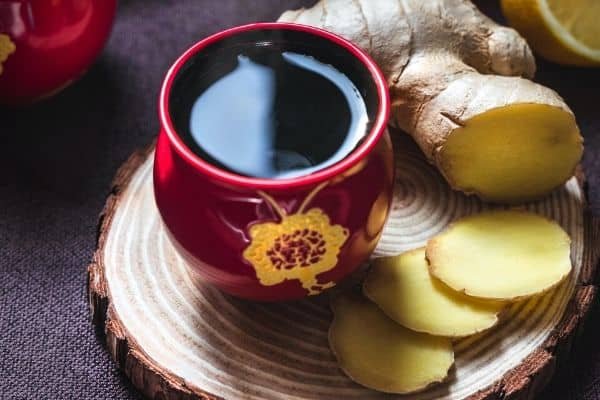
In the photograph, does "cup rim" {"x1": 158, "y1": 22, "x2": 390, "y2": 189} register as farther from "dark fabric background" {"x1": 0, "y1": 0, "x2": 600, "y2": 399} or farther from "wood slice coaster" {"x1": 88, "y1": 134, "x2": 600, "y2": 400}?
"dark fabric background" {"x1": 0, "y1": 0, "x2": 600, "y2": 399}

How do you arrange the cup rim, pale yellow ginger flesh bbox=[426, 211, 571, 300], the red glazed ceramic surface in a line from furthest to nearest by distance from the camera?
the red glazed ceramic surface
pale yellow ginger flesh bbox=[426, 211, 571, 300]
the cup rim

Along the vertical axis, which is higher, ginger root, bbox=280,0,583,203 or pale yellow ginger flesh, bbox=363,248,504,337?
ginger root, bbox=280,0,583,203

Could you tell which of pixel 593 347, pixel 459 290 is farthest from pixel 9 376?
pixel 593 347

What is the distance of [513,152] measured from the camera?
81cm

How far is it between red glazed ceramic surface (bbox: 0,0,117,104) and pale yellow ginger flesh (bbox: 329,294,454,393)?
0.45m

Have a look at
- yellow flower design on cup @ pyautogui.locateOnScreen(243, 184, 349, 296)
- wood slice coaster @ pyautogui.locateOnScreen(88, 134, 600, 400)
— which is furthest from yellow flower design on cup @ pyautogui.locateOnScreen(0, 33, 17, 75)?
yellow flower design on cup @ pyautogui.locateOnScreen(243, 184, 349, 296)

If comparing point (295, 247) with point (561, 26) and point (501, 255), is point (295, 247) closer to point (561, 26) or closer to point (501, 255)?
point (501, 255)

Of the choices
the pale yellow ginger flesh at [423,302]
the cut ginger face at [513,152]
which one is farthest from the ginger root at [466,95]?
the pale yellow ginger flesh at [423,302]

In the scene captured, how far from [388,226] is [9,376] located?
389mm

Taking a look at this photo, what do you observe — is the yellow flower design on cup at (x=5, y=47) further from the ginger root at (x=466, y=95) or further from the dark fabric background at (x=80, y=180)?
the ginger root at (x=466, y=95)

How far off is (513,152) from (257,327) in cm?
29

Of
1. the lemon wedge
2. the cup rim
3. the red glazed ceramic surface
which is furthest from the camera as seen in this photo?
the lemon wedge

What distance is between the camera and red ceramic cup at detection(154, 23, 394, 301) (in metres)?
0.65

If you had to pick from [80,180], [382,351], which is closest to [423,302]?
[382,351]
